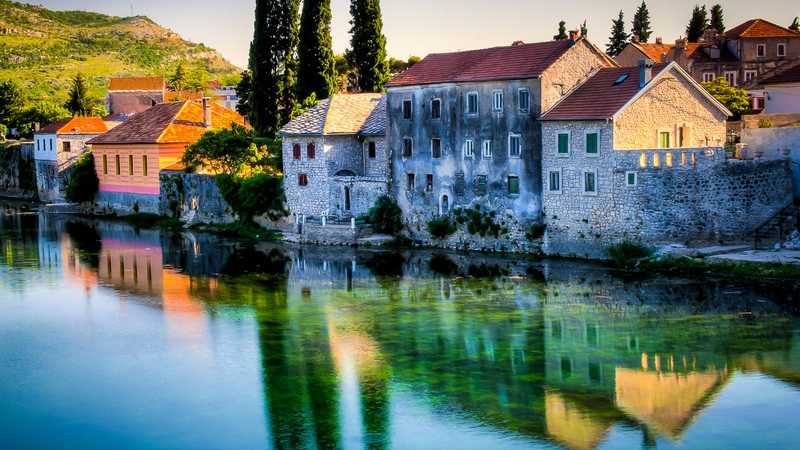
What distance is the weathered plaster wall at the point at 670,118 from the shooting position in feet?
119

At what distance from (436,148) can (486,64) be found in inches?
148

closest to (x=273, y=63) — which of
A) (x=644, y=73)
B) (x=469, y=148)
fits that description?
(x=469, y=148)

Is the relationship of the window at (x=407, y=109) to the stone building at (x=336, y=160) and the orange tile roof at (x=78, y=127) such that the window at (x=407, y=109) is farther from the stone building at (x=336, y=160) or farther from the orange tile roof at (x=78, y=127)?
the orange tile roof at (x=78, y=127)

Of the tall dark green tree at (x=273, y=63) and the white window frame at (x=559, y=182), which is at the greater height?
the tall dark green tree at (x=273, y=63)

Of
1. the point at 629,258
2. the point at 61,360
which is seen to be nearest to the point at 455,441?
the point at 61,360

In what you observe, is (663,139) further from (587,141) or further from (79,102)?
(79,102)

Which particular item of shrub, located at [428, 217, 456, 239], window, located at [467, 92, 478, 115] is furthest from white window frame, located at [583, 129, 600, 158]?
shrub, located at [428, 217, 456, 239]

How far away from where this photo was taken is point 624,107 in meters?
35.7

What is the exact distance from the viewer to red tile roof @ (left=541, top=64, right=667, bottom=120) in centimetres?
3597

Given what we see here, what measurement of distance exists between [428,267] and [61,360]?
15.0 m

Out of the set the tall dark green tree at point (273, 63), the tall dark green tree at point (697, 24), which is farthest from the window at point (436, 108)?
the tall dark green tree at point (697, 24)

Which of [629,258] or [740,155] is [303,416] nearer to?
[629,258]

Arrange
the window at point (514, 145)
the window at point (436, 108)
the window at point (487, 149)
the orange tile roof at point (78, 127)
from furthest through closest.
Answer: the orange tile roof at point (78, 127) < the window at point (436, 108) < the window at point (487, 149) < the window at point (514, 145)

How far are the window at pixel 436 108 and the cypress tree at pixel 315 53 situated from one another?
13722mm
